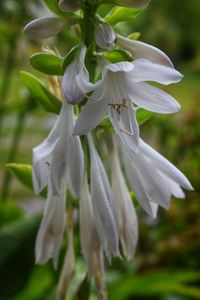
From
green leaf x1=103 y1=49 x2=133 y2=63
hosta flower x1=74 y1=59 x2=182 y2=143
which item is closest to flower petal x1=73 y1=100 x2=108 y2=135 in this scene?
hosta flower x1=74 y1=59 x2=182 y2=143

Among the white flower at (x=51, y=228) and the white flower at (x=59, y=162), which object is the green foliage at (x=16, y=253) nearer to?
the white flower at (x=51, y=228)

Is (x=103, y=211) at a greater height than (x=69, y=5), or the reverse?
(x=69, y=5)

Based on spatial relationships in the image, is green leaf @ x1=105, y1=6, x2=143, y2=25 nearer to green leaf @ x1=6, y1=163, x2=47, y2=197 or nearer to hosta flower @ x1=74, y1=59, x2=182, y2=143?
hosta flower @ x1=74, y1=59, x2=182, y2=143

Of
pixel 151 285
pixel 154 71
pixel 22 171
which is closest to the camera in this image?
pixel 154 71

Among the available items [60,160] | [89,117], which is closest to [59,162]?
[60,160]

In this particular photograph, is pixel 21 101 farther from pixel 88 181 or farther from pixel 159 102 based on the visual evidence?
pixel 159 102

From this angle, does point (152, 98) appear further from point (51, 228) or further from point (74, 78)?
point (51, 228)
